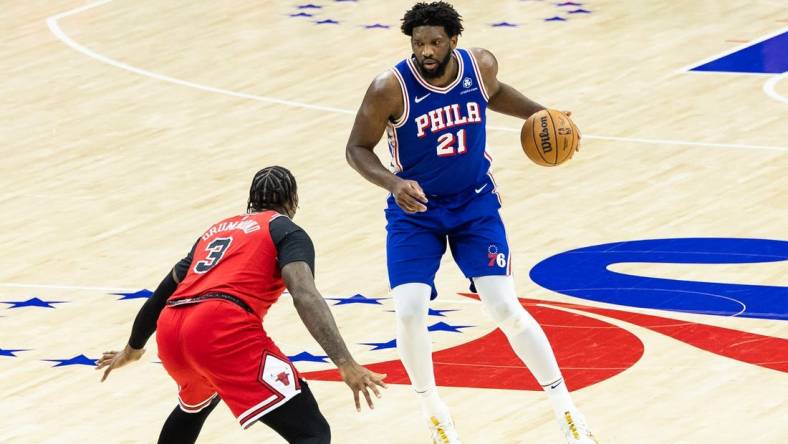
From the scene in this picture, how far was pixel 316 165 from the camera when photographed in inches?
567

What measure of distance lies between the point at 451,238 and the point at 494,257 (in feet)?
0.93

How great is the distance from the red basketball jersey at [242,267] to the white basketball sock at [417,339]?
1122mm

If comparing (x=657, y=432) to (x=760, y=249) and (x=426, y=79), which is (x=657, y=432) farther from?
(x=760, y=249)

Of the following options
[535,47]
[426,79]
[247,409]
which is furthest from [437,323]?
[535,47]

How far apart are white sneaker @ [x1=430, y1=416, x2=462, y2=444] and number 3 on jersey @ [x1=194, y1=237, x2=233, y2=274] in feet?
5.76

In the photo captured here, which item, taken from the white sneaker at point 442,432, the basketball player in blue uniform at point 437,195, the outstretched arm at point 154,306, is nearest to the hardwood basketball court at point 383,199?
the white sneaker at point 442,432

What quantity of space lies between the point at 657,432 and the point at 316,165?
6.64m

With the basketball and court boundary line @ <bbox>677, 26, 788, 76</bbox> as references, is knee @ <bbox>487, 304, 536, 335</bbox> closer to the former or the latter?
the basketball

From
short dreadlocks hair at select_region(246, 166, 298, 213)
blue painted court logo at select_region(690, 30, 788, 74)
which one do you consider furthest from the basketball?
blue painted court logo at select_region(690, 30, 788, 74)

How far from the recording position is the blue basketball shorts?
309 inches

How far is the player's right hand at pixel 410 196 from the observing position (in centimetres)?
754

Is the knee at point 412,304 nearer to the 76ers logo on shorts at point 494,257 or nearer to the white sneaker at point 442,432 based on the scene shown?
the 76ers logo on shorts at point 494,257

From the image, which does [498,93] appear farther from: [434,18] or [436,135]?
[434,18]

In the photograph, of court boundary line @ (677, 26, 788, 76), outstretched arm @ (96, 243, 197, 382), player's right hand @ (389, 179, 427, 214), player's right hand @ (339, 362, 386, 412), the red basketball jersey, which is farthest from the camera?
court boundary line @ (677, 26, 788, 76)
